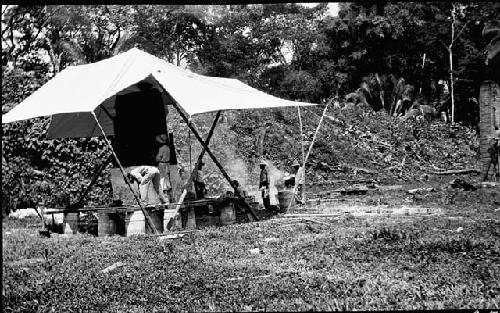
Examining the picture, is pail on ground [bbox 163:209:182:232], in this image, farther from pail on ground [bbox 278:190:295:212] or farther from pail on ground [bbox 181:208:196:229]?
pail on ground [bbox 278:190:295:212]

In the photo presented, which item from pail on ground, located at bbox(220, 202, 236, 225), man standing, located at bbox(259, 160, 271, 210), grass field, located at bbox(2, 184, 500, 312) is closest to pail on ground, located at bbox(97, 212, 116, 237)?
grass field, located at bbox(2, 184, 500, 312)

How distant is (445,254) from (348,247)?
4.15 ft

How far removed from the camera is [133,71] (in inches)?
438

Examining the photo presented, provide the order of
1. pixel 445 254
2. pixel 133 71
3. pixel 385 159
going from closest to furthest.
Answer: pixel 445 254, pixel 133 71, pixel 385 159

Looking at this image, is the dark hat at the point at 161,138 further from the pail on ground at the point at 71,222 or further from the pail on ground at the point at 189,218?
the pail on ground at the point at 71,222

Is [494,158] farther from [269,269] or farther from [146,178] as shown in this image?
[269,269]

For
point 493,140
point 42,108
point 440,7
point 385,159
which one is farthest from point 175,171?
point 440,7

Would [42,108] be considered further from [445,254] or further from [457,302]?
[457,302]

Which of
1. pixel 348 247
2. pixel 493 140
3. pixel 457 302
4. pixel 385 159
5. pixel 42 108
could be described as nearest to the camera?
pixel 457 302

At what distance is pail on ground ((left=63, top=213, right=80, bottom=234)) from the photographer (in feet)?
36.6

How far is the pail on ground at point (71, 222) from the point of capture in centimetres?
1114

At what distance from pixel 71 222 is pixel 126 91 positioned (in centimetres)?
335

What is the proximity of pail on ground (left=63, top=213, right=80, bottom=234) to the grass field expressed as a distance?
1.19 meters

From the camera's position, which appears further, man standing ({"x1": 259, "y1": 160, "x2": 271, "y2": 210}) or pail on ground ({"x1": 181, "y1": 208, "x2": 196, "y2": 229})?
man standing ({"x1": 259, "y1": 160, "x2": 271, "y2": 210})
